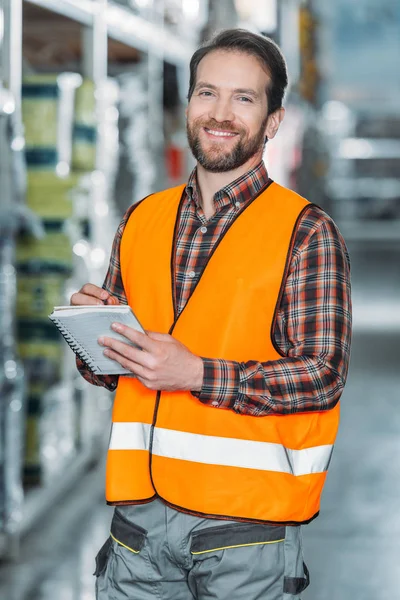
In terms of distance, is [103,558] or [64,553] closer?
[103,558]

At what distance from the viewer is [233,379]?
2068 millimetres

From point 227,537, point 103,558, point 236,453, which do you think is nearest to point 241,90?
point 236,453

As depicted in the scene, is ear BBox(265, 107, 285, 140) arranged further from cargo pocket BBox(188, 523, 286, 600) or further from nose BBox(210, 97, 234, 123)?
cargo pocket BBox(188, 523, 286, 600)

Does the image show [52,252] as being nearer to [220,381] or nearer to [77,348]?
[77,348]

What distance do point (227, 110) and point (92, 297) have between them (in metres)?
0.47

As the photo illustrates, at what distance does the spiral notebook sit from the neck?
395mm

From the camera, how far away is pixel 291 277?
2156 mm

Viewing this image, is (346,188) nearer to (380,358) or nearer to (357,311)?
(357,311)

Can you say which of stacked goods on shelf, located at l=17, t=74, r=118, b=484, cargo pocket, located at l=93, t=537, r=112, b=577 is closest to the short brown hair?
cargo pocket, located at l=93, t=537, r=112, b=577

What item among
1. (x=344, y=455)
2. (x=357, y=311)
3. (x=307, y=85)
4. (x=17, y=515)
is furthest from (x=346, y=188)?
(x=17, y=515)

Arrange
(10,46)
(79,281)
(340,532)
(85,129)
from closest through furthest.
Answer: (10,46)
(340,532)
(85,129)
(79,281)

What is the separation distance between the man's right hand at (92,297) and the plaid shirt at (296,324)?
0.14 meters

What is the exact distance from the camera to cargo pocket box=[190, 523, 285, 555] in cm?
215

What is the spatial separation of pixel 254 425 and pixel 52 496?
10.8ft
